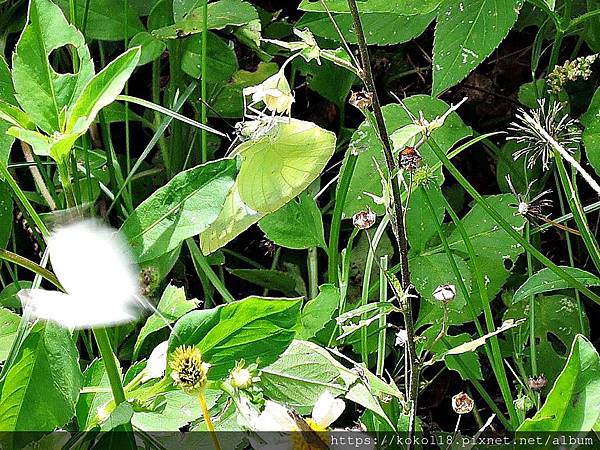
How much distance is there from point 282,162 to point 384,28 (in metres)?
0.33

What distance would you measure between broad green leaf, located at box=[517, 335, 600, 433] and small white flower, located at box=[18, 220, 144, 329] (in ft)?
0.95

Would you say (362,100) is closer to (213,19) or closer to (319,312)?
(319,312)

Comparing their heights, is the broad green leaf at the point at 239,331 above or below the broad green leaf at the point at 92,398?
above

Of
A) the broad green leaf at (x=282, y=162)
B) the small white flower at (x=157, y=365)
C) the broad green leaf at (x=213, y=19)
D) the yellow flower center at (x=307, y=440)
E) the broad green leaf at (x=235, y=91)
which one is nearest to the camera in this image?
the yellow flower center at (x=307, y=440)

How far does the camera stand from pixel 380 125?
60 cm

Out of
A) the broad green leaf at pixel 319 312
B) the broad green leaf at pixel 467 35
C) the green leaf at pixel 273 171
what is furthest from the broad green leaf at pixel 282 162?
the broad green leaf at pixel 467 35

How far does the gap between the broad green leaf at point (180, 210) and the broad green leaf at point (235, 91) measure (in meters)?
0.47

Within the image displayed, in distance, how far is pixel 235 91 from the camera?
3.52 feet

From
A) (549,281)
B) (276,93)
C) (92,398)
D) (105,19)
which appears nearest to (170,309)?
(92,398)

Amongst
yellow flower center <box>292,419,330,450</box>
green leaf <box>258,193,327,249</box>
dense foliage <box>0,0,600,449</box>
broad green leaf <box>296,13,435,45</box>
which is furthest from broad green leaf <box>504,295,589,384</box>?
yellow flower center <box>292,419,330,450</box>

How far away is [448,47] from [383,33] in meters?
0.12

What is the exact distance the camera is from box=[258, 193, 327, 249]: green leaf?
895mm

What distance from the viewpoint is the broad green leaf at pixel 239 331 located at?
0.57 meters

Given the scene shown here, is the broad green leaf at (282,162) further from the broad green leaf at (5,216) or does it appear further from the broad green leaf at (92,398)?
the broad green leaf at (5,216)
